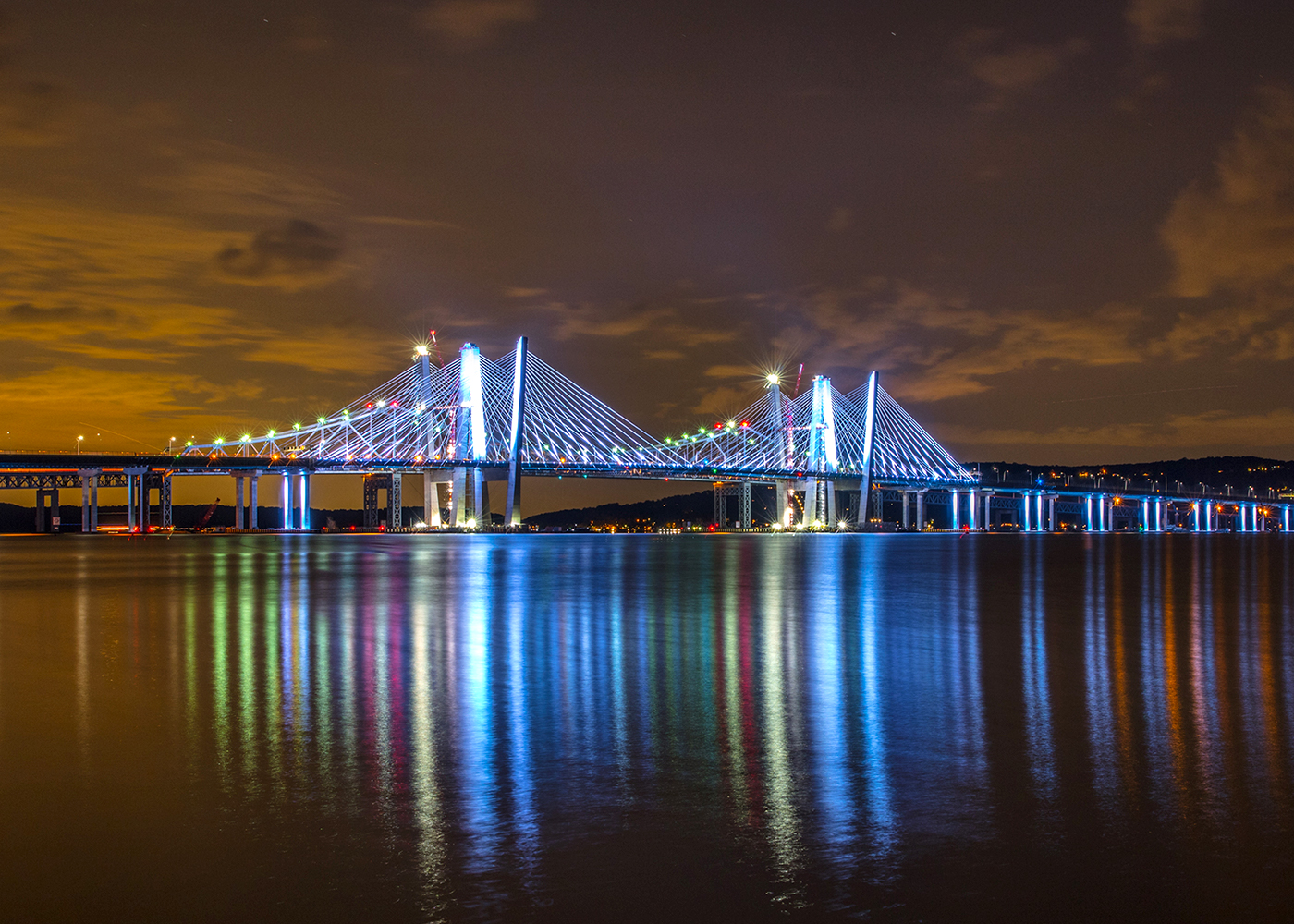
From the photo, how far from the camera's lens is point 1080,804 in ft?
19.9

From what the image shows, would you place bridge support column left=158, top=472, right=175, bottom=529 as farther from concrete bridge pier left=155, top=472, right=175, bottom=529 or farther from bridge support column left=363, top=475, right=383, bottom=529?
bridge support column left=363, top=475, right=383, bottom=529

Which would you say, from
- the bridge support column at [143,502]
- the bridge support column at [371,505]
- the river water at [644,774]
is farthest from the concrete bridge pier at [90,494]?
the river water at [644,774]

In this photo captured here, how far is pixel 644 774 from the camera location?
683 centimetres

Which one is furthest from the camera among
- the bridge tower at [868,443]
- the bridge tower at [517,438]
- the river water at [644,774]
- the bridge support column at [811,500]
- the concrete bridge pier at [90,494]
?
the bridge support column at [811,500]

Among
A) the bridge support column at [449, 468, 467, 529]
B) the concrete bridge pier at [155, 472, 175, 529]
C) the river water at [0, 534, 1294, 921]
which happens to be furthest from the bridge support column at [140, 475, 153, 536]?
the river water at [0, 534, 1294, 921]

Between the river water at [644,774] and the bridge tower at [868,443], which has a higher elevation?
the bridge tower at [868,443]

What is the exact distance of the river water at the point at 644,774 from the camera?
479 centimetres

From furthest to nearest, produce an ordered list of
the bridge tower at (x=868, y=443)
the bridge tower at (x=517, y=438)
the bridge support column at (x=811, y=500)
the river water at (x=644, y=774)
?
the bridge support column at (x=811, y=500)
the bridge tower at (x=868, y=443)
the bridge tower at (x=517, y=438)
the river water at (x=644, y=774)

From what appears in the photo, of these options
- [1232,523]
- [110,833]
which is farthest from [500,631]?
[1232,523]

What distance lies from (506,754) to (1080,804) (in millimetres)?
3545

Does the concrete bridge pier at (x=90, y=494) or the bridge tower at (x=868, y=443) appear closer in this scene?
the concrete bridge pier at (x=90, y=494)

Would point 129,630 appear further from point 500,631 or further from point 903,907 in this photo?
point 903,907

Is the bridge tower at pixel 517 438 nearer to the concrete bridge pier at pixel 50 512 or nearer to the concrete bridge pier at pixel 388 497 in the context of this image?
the concrete bridge pier at pixel 388 497

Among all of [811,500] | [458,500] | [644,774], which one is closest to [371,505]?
[458,500]
